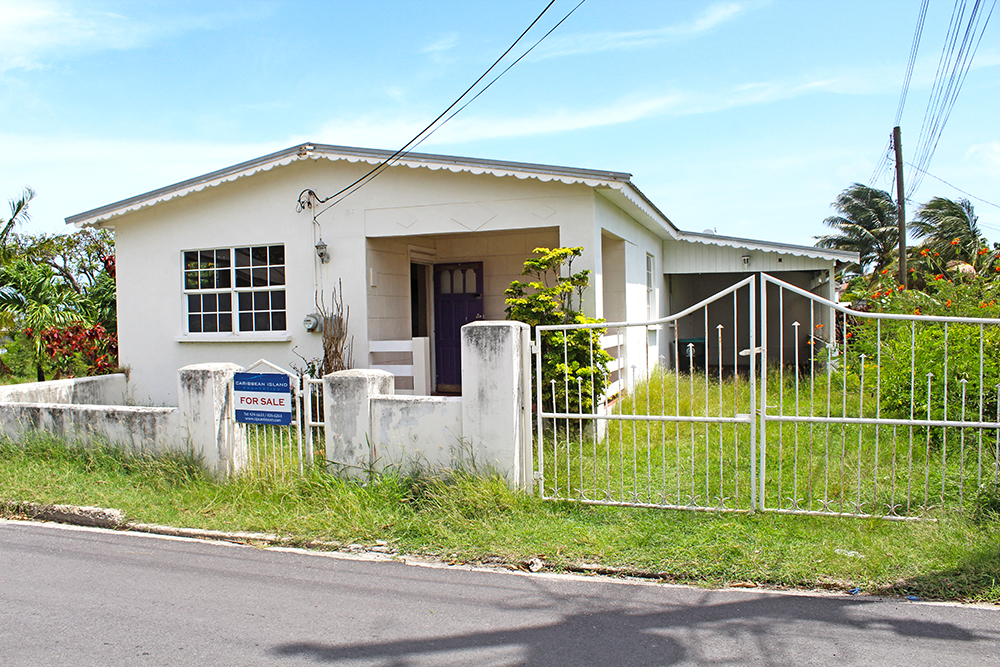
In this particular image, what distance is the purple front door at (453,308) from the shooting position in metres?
12.3

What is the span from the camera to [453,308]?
40.9 feet

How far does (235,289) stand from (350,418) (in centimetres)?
561

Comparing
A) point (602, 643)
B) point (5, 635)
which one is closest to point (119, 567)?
point (5, 635)

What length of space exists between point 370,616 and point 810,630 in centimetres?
247

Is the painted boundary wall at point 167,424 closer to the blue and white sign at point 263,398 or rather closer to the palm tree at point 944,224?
the blue and white sign at point 263,398

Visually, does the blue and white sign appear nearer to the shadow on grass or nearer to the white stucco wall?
the white stucco wall

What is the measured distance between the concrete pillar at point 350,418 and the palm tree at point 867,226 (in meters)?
29.2

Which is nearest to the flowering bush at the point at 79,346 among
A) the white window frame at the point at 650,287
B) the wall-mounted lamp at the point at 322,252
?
the wall-mounted lamp at the point at 322,252

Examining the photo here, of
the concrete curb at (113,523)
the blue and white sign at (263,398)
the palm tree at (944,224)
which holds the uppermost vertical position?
the palm tree at (944,224)

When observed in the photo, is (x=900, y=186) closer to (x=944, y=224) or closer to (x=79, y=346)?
(x=944, y=224)

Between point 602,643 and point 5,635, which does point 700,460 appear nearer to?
point 602,643

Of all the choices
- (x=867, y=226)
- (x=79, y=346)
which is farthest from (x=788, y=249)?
(x=867, y=226)

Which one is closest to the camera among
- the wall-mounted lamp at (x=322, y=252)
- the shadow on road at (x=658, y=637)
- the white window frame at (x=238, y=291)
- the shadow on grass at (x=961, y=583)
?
the shadow on road at (x=658, y=637)

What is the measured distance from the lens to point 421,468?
634 cm
